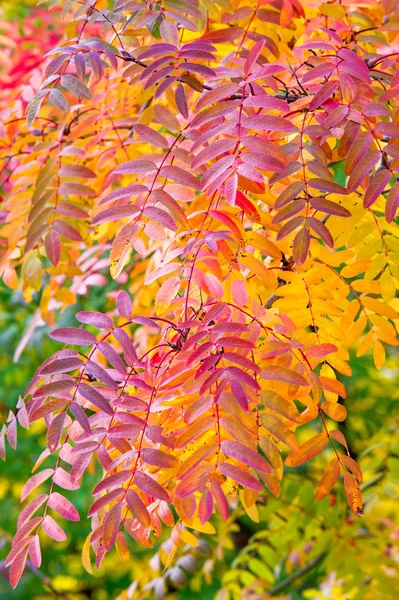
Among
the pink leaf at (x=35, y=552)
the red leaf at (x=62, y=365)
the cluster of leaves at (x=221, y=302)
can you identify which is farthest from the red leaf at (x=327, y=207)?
the pink leaf at (x=35, y=552)

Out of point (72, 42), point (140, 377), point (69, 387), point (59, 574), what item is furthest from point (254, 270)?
point (59, 574)

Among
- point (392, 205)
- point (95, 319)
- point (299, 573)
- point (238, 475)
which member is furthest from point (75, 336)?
point (299, 573)

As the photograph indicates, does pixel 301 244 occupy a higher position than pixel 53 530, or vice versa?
pixel 301 244

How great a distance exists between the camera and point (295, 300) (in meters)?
1.33

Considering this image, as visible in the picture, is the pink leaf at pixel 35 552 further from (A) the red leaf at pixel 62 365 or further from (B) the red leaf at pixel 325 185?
(B) the red leaf at pixel 325 185

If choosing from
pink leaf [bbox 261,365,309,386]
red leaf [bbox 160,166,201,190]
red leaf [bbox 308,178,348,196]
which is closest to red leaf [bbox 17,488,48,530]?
pink leaf [bbox 261,365,309,386]

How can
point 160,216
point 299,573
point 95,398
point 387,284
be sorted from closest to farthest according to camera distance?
point 95,398, point 160,216, point 387,284, point 299,573

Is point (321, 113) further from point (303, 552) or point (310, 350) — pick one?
point (303, 552)

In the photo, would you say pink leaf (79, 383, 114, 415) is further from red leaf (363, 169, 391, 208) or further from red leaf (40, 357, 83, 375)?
red leaf (363, 169, 391, 208)

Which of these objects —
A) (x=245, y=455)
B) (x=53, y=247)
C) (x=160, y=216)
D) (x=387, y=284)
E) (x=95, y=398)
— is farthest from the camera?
(x=53, y=247)

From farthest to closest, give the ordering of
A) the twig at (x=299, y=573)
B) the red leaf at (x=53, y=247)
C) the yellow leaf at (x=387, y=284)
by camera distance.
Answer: the twig at (x=299, y=573) < the red leaf at (x=53, y=247) < the yellow leaf at (x=387, y=284)

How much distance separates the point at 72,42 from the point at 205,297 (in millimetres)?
611

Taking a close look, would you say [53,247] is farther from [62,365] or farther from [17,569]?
[17,569]

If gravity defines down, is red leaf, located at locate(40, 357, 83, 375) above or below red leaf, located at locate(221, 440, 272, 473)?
above
